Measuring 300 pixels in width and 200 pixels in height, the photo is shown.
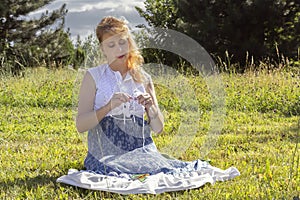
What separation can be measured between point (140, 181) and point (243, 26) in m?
11.2

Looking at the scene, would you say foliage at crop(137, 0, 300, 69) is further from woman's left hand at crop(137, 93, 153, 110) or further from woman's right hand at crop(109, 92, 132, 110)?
woman's right hand at crop(109, 92, 132, 110)

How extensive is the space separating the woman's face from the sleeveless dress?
11 cm

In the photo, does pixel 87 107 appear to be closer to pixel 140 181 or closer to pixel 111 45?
pixel 111 45

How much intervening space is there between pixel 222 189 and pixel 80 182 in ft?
2.80

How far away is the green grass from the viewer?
3.02 metres

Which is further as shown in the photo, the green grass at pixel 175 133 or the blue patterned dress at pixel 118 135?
the blue patterned dress at pixel 118 135

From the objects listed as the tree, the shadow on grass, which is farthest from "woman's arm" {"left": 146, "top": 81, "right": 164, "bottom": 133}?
the tree

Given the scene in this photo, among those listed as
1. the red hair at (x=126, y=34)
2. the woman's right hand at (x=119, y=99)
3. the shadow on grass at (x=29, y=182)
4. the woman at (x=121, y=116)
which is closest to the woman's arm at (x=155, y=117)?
the woman at (x=121, y=116)

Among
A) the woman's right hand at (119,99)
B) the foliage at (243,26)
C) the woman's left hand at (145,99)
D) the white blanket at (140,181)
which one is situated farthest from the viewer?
the foliage at (243,26)

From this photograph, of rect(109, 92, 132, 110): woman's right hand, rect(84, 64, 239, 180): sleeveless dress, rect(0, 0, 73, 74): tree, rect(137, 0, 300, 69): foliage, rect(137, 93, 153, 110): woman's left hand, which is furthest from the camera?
rect(0, 0, 73, 74): tree

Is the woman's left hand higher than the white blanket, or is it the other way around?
the woman's left hand

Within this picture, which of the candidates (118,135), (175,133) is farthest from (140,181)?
(175,133)

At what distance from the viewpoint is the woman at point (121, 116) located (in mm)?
3297

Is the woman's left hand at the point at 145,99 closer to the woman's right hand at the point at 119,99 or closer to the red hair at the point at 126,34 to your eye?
the woman's right hand at the point at 119,99
